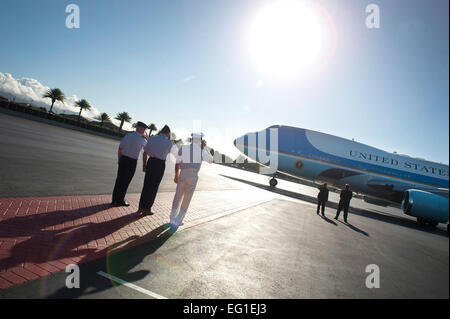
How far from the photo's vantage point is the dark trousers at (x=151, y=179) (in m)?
4.62

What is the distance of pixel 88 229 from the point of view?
3.56m

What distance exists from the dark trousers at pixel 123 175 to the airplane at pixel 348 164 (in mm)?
12732

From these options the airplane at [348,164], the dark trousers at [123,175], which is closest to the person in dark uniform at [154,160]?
the dark trousers at [123,175]

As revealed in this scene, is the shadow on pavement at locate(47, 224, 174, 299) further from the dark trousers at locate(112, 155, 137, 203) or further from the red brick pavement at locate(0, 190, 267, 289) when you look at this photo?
the dark trousers at locate(112, 155, 137, 203)

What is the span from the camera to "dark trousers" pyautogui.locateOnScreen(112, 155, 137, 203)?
16.3 feet

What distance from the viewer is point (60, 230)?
131 inches

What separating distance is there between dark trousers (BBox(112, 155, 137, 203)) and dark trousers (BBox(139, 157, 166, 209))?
0.68m

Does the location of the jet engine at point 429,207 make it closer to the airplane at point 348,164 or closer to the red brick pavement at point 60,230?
the red brick pavement at point 60,230

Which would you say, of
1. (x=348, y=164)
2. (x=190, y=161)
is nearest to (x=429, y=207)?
(x=190, y=161)

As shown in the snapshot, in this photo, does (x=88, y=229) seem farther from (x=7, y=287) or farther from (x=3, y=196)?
A: (x=3, y=196)

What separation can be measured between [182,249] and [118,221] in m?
1.73

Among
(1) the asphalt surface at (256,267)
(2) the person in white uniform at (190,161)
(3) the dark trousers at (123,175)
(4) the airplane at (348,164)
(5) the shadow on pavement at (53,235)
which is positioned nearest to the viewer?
(1) the asphalt surface at (256,267)

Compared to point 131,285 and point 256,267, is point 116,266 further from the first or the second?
point 256,267
